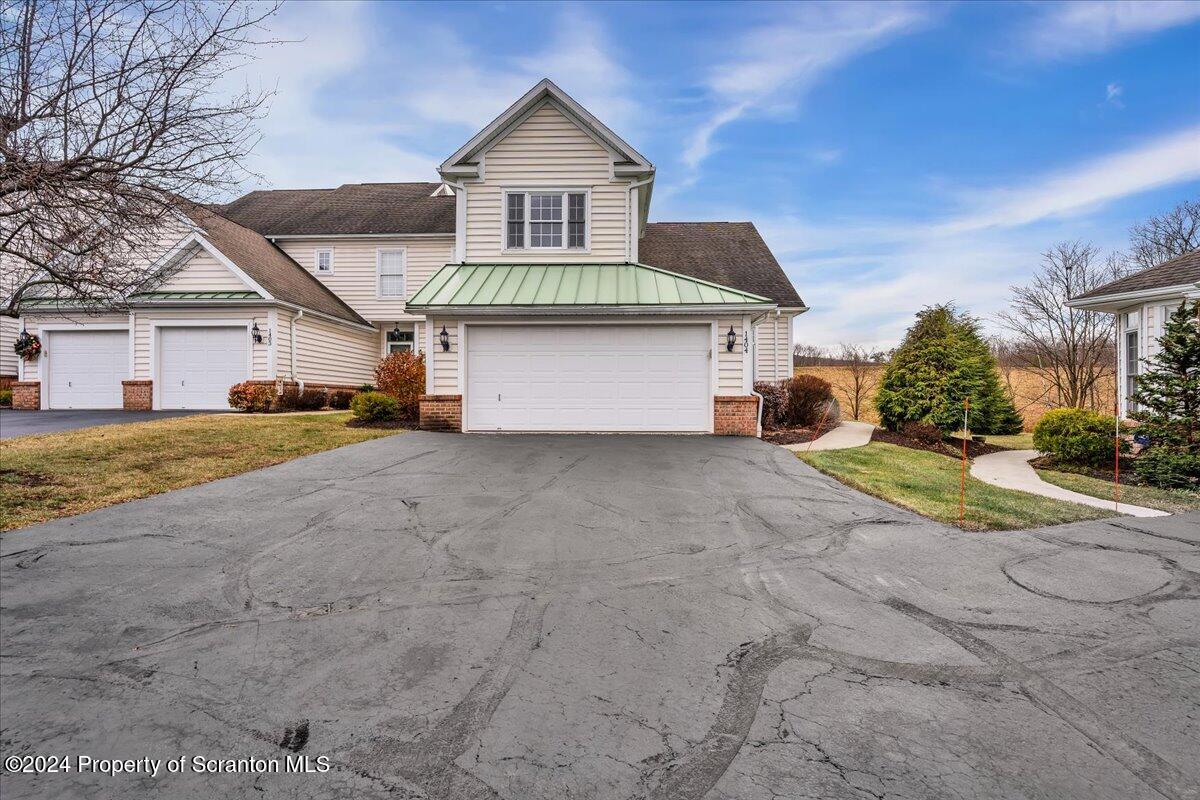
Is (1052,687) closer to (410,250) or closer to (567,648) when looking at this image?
(567,648)

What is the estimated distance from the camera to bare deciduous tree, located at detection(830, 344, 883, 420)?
2266 cm

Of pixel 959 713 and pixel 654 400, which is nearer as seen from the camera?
pixel 959 713

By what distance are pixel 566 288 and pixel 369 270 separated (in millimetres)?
12992

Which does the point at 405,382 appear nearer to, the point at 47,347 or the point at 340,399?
the point at 340,399

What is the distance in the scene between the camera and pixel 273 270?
18.8 m

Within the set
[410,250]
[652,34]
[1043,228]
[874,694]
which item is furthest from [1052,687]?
[1043,228]

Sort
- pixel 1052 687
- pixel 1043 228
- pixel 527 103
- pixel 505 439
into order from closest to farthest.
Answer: pixel 1052 687 < pixel 505 439 < pixel 527 103 < pixel 1043 228

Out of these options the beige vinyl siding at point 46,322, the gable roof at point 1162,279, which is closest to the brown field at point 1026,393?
the gable roof at point 1162,279

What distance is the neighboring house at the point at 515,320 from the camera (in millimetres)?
12344

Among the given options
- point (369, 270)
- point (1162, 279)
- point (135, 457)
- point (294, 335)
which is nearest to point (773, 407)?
point (1162, 279)

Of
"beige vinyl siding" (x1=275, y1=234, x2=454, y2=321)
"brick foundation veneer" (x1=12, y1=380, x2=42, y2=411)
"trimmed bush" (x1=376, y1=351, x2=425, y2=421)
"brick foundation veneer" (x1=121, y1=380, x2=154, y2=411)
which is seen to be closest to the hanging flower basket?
"brick foundation veneer" (x1=12, y1=380, x2=42, y2=411)

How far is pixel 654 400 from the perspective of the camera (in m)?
12.4

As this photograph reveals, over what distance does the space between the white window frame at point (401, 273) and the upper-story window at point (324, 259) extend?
1982mm

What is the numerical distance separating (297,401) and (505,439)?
373 inches
